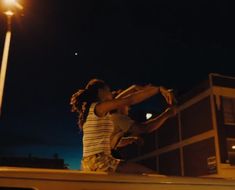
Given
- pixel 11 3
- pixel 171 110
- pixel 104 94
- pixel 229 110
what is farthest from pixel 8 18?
pixel 229 110

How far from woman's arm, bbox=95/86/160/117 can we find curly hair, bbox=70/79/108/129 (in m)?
0.25

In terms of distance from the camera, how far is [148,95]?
3.52 metres

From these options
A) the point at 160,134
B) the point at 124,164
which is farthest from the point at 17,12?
the point at 160,134

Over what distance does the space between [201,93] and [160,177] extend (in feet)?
86.1

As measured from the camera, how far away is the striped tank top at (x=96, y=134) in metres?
3.44

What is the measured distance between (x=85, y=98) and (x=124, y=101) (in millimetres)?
503

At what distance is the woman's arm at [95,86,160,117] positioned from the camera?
3373 millimetres

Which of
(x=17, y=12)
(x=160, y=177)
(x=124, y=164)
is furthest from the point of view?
(x=17, y=12)

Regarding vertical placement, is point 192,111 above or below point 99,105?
above

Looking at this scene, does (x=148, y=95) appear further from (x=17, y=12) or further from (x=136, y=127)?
(x=17, y=12)

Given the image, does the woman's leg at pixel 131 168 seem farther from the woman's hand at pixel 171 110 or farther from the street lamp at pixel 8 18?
the street lamp at pixel 8 18

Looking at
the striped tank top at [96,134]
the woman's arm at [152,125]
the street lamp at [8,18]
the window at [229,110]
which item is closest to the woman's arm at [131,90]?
the woman's arm at [152,125]

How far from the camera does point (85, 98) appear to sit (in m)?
3.73

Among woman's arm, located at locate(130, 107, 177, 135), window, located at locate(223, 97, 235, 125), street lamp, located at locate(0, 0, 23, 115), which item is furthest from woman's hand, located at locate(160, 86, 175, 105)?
window, located at locate(223, 97, 235, 125)
